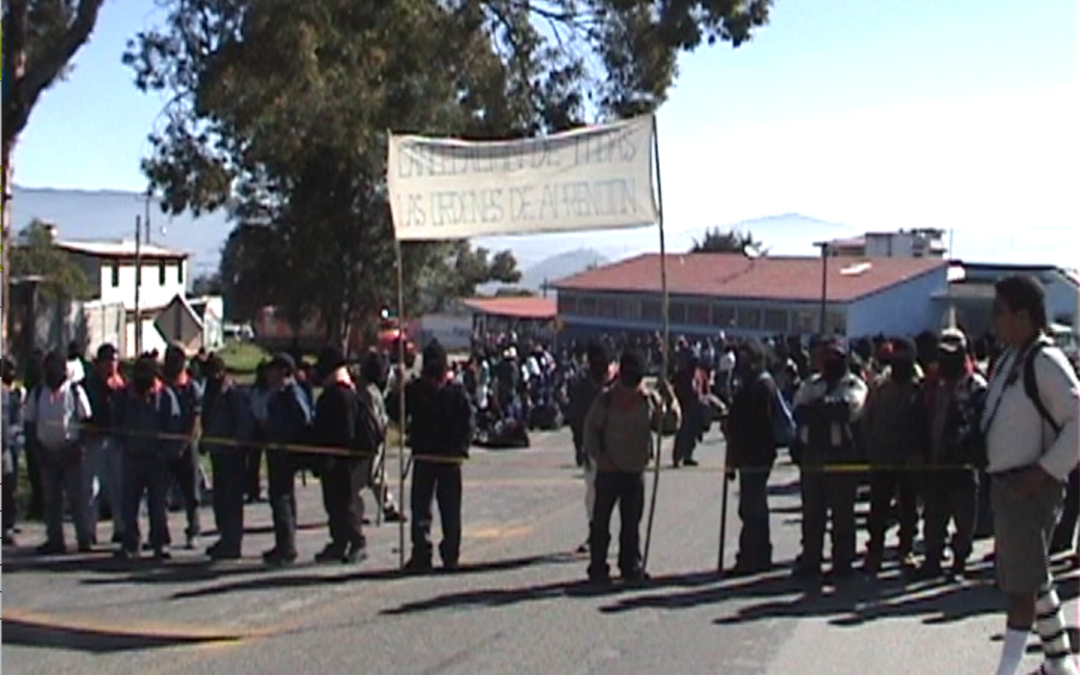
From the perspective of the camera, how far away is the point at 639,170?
44.1 ft

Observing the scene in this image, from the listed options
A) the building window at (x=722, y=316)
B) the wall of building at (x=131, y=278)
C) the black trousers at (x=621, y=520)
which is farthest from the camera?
the wall of building at (x=131, y=278)

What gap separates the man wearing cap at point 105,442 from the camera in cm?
1482

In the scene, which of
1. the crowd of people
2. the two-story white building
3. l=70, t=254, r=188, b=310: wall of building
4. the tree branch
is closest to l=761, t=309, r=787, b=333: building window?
the two-story white building

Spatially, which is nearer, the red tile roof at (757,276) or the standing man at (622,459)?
the standing man at (622,459)

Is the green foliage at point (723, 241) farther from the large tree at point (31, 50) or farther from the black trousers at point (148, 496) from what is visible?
the black trousers at point (148, 496)

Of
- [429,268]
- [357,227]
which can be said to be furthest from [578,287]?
[357,227]

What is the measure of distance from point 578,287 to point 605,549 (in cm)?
6225

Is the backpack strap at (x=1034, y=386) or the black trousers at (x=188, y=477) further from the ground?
the backpack strap at (x=1034, y=386)

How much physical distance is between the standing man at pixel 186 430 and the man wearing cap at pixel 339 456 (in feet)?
4.02

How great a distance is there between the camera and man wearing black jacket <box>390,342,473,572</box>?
1362cm

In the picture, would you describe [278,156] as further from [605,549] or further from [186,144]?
[605,549]

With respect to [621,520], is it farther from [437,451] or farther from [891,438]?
[891,438]

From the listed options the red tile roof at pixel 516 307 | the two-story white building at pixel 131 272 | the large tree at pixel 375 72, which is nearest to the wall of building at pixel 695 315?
the red tile roof at pixel 516 307

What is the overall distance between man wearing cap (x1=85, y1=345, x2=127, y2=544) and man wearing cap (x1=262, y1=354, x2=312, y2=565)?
52.7 inches
